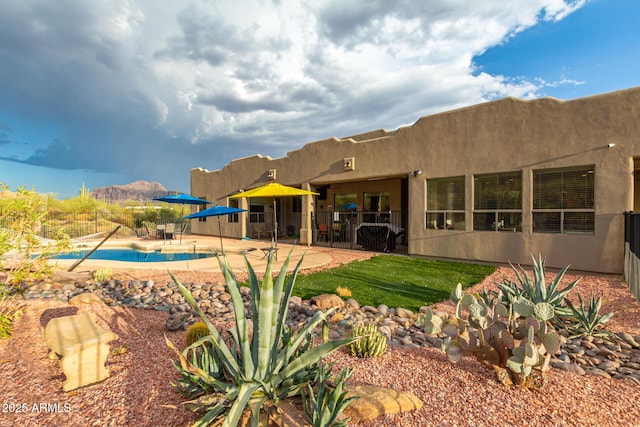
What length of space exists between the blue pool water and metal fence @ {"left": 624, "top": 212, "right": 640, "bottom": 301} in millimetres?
13702

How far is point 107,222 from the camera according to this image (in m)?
25.9

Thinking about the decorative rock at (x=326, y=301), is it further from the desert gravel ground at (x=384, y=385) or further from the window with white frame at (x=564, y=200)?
the window with white frame at (x=564, y=200)

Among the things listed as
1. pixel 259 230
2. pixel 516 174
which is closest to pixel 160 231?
pixel 259 230

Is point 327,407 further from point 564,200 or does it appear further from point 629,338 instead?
point 564,200

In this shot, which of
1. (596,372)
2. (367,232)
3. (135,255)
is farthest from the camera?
(135,255)

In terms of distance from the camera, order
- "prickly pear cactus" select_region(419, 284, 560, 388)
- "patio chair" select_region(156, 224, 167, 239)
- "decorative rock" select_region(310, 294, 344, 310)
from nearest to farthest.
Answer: "prickly pear cactus" select_region(419, 284, 560, 388) < "decorative rock" select_region(310, 294, 344, 310) < "patio chair" select_region(156, 224, 167, 239)

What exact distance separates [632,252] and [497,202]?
3795 millimetres

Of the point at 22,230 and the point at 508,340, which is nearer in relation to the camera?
the point at 508,340

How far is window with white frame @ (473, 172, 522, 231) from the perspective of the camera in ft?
33.7

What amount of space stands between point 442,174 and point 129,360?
10.9 m

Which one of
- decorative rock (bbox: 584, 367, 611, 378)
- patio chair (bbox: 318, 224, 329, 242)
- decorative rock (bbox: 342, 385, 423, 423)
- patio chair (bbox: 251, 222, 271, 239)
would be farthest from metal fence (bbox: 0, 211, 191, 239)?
decorative rock (bbox: 584, 367, 611, 378)

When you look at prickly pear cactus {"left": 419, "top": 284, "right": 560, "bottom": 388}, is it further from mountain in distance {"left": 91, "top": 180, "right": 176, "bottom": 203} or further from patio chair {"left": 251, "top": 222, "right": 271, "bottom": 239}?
mountain in distance {"left": 91, "top": 180, "right": 176, "bottom": 203}

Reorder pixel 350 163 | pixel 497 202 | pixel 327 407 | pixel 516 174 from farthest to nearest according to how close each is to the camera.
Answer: pixel 350 163
pixel 497 202
pixel 516 174
pixel 327 407

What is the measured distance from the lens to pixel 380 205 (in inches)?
707
